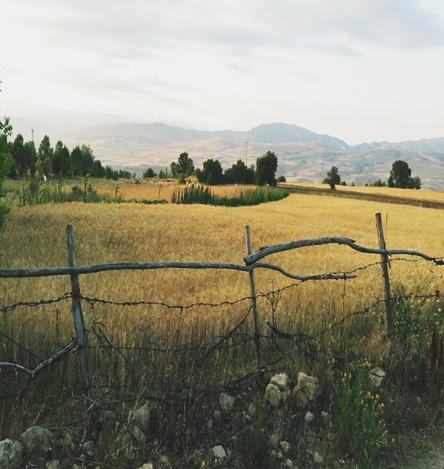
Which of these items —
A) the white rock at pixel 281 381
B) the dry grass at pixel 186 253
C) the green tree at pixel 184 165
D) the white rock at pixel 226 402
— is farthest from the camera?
the green tree at pixel 184 165

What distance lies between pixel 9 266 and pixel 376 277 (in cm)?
882

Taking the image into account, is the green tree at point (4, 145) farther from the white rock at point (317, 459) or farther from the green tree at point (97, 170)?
the green tree at point (97, 170)

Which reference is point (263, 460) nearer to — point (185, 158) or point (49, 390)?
point (49, 390)

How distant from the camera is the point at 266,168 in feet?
229

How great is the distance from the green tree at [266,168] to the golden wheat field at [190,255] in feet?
122

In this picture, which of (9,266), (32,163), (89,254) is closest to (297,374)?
(9,266)

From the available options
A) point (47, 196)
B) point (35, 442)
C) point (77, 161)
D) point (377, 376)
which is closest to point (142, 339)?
point (35, 442)

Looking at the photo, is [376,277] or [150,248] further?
[150,248]

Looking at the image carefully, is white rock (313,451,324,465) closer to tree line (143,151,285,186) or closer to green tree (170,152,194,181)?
tree line (143,151,285,186)

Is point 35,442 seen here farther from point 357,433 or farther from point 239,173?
point 239,173

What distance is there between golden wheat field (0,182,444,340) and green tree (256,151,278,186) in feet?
122

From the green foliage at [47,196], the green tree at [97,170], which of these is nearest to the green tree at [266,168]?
the green tree at [97,170]

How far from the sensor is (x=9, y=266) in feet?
45.0

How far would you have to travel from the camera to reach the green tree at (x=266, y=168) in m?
68.9
